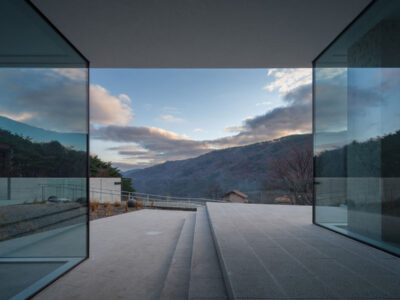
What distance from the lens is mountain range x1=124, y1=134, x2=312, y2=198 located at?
16953 millimetres

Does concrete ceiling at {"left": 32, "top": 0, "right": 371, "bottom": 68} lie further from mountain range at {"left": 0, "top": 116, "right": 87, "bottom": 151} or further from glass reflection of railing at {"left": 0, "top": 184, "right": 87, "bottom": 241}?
glass reflection of railing at {"left": 0, "top": 184, "right": 87, "bottom": 241}

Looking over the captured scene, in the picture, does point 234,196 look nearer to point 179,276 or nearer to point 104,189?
point 104,189

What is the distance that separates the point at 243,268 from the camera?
219cm

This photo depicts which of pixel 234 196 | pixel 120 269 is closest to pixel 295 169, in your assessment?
pixel 234 196

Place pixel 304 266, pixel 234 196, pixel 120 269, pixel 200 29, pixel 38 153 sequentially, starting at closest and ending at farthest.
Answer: pixel 304 266 → pixel 38 153 → pixel 200 29 → pixel 120 269 → pixel 234 196

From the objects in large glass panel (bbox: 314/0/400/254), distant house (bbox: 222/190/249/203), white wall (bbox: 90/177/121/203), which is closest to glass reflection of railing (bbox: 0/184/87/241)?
large glass panel (bbox: 314/0/400/254)

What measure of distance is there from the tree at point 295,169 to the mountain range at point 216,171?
2.21 feet

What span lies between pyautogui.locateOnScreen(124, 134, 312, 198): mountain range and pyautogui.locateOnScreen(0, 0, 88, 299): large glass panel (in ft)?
40.5

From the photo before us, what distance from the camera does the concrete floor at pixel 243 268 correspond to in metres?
1.85

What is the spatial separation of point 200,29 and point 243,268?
297cm

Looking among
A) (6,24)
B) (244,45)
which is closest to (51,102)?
(6,24)

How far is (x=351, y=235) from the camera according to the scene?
3.22 metres

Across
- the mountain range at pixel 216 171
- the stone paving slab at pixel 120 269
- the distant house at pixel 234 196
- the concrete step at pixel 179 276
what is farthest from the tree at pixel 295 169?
the concrete step at pixel 179 276

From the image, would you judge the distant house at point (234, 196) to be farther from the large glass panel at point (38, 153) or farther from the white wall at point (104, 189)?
the large glass panel at point (38, 153)
